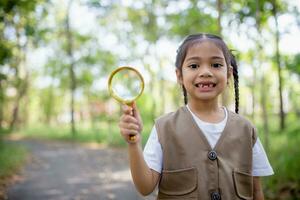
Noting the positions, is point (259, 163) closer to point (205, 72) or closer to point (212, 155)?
point (212, 155)

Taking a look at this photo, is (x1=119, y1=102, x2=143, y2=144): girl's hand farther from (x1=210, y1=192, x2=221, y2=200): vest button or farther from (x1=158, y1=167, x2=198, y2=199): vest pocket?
(x1=210, y1=192, x2=221, y2=200): vest button

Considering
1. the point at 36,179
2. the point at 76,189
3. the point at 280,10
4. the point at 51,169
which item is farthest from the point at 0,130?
the point at 280,10

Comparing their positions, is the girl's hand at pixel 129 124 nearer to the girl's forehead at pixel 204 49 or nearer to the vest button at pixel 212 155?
the vest button at pixel 212 155

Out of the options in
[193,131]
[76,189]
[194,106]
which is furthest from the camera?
[76,189]

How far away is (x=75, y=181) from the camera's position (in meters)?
7.48

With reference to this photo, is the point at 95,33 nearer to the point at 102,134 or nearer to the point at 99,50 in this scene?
the point at 99,50

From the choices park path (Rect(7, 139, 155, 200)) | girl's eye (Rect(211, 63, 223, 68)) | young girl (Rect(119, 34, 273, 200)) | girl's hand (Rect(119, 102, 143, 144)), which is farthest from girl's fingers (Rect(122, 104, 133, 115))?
park path (Rect(7, 139, 155, 200))

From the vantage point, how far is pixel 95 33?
2031 cm

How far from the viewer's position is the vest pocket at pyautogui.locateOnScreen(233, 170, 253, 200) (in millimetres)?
1792

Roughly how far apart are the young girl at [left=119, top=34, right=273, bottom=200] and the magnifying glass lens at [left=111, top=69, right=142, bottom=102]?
8.3 inches

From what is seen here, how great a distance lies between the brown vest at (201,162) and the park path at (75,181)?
3623mm

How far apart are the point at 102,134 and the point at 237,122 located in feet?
58.1

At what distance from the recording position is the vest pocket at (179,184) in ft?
5.70

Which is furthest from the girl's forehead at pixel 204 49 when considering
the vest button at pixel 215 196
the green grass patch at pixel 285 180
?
the green grass patch at pixel 285 180
